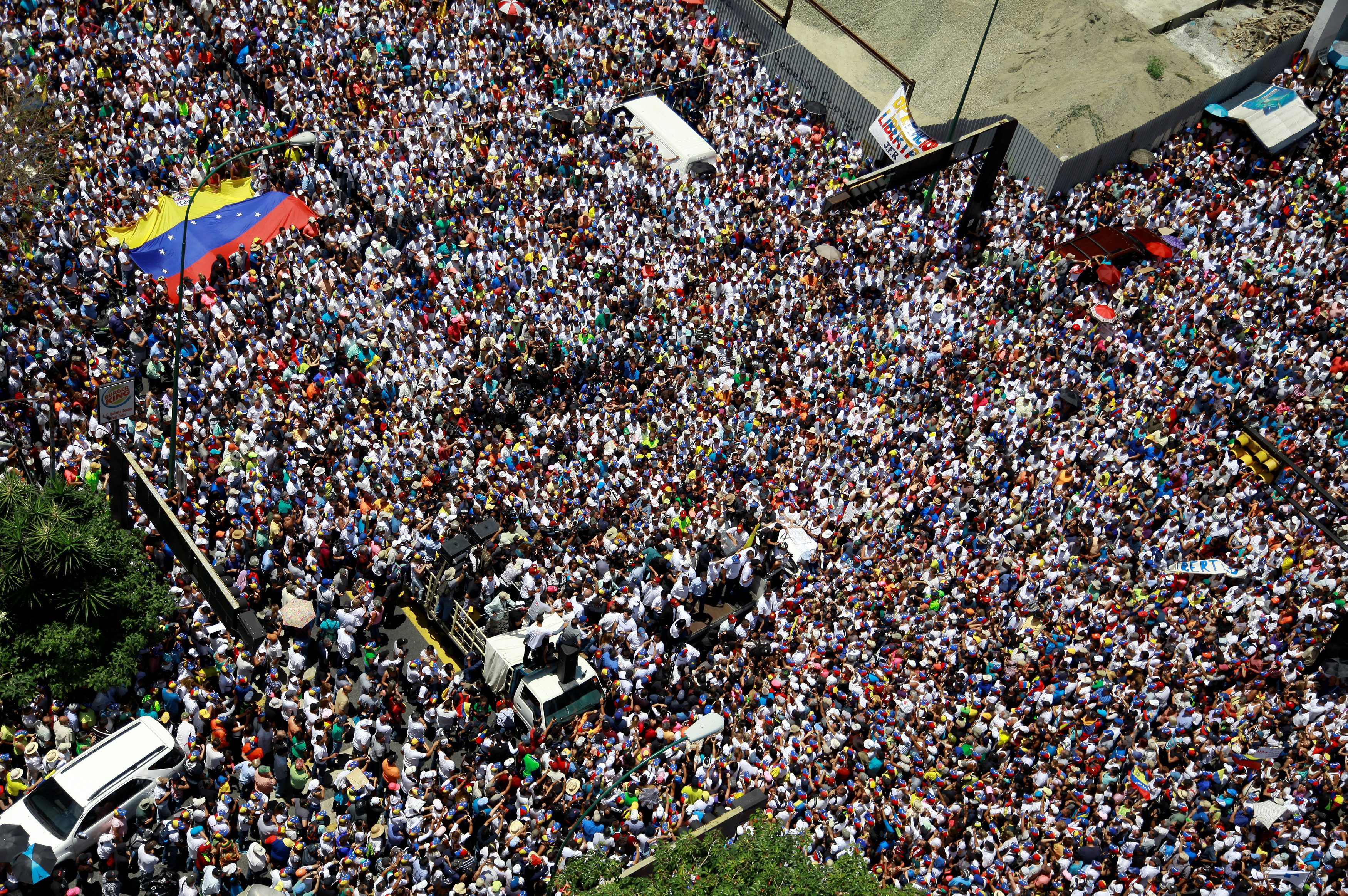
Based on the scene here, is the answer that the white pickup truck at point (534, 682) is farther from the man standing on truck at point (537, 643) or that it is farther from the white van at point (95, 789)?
the white van at point (95, 789)

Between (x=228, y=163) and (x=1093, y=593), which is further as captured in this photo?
(x=228, y=163)

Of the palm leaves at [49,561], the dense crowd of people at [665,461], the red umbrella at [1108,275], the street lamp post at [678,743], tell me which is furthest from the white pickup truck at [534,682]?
the red umbrella at [1108,275]

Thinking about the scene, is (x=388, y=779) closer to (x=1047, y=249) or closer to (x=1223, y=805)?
(x=1223, y=805)

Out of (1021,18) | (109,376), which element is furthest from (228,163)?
(1021,18)

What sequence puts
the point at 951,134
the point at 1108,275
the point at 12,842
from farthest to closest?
the point at 951,134, the point at 1108,275, the point at 12,842

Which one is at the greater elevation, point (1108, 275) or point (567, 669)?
point (567, 669)

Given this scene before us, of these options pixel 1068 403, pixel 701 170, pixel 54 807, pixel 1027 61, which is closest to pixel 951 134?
pixel 1027 61

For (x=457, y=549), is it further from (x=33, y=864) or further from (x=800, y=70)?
(x=800, y=70)
